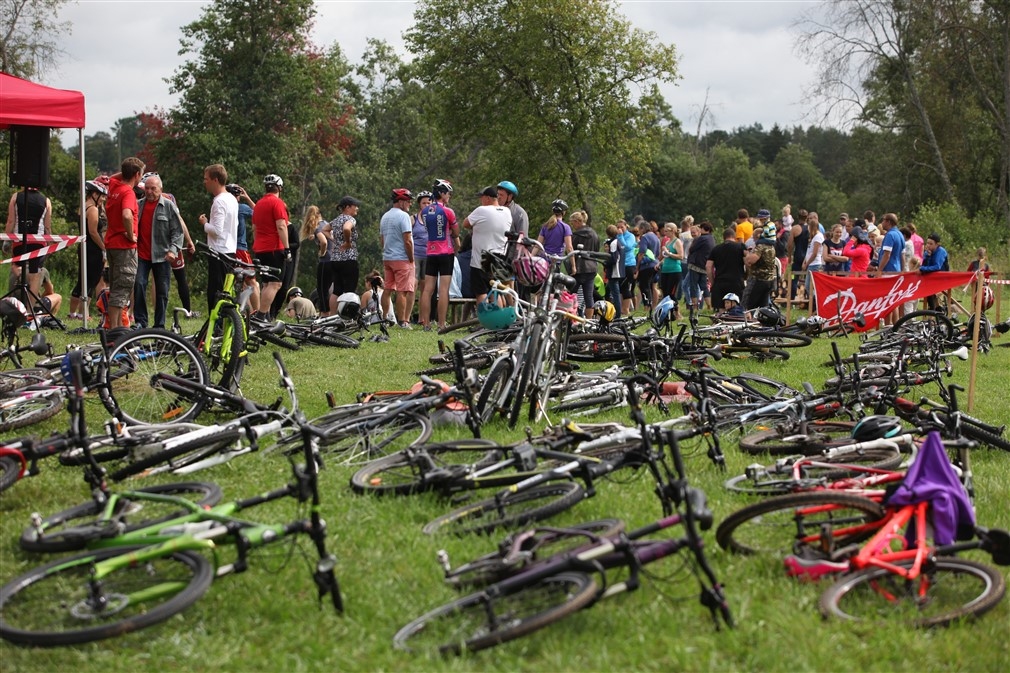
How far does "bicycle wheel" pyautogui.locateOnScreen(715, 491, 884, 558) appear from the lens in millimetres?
4375

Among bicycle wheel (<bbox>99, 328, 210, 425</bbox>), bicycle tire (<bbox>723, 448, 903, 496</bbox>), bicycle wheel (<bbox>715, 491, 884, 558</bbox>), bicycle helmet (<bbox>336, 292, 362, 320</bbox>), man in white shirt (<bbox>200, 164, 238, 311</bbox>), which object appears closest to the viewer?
bicycle wheel (<bbox>715, 491, 884, 558</bbox>)

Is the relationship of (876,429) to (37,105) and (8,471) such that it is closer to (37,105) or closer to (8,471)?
(8,471)

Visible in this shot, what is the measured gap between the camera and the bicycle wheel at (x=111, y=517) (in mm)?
4230

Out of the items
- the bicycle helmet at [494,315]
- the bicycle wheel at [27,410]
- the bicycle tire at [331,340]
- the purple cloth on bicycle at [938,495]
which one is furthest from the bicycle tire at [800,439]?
the bicycle tire at [331,340]

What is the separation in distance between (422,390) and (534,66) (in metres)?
27.9

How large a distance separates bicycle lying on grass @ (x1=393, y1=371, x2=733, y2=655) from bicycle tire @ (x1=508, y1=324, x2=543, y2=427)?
9.37 ft

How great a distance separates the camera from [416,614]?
4055mm

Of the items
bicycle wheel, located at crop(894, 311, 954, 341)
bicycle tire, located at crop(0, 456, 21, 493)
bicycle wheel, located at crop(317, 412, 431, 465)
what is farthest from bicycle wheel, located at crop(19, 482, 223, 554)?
bicycle wheel, located at crop(894, 311, 954, 341)

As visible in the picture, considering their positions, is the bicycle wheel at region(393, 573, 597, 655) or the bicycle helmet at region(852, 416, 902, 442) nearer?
the bicycle wheel at region(393, 573, 597, 655)

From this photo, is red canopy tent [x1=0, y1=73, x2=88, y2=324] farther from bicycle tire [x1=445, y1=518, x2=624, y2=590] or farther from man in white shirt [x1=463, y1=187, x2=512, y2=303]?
bicycle tire [x1=445, y1=518, x2=624, y2=590]

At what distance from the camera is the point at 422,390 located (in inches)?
273

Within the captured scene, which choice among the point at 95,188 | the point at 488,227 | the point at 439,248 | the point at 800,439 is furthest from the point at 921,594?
the point at 95,188

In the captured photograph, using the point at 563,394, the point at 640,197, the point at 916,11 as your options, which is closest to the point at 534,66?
the point at 916,11

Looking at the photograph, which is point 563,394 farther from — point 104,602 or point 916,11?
point 916,11
